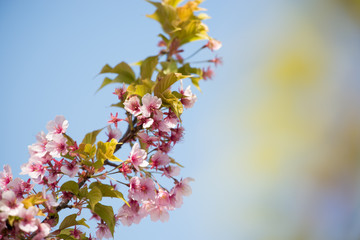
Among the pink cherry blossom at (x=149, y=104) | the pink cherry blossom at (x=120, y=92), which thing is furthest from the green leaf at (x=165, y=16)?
the pink cherry blossom at (x=149, y=104)

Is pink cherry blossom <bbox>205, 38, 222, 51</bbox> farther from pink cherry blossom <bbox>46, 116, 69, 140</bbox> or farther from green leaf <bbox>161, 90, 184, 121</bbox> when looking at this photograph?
pink cherry blossom <bbox>46, 116, 69, 140</bbox>

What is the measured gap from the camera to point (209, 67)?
5.76ft

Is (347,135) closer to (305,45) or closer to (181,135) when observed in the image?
(305,45)

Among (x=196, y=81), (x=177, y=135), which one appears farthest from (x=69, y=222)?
(x=196, y=81)

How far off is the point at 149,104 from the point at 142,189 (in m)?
0.30

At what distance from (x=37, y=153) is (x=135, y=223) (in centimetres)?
42

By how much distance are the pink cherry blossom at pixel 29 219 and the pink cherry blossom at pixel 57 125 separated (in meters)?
0.29

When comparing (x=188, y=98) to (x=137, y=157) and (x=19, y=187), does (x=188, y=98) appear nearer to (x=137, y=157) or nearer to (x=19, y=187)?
(x=137, y=157)

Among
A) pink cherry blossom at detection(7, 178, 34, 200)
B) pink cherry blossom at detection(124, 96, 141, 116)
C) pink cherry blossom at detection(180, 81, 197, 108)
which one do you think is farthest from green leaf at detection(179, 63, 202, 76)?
pink cherry blossom at detection(7, 178, 34, 200)

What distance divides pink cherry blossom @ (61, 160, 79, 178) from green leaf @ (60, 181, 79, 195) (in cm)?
3

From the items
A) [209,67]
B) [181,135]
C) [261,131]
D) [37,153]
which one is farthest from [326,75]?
[37,153]

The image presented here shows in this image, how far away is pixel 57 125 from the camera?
1097mm

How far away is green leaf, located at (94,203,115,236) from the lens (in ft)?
3.49

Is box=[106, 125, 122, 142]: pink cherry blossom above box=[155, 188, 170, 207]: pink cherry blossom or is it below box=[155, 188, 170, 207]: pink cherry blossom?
above
